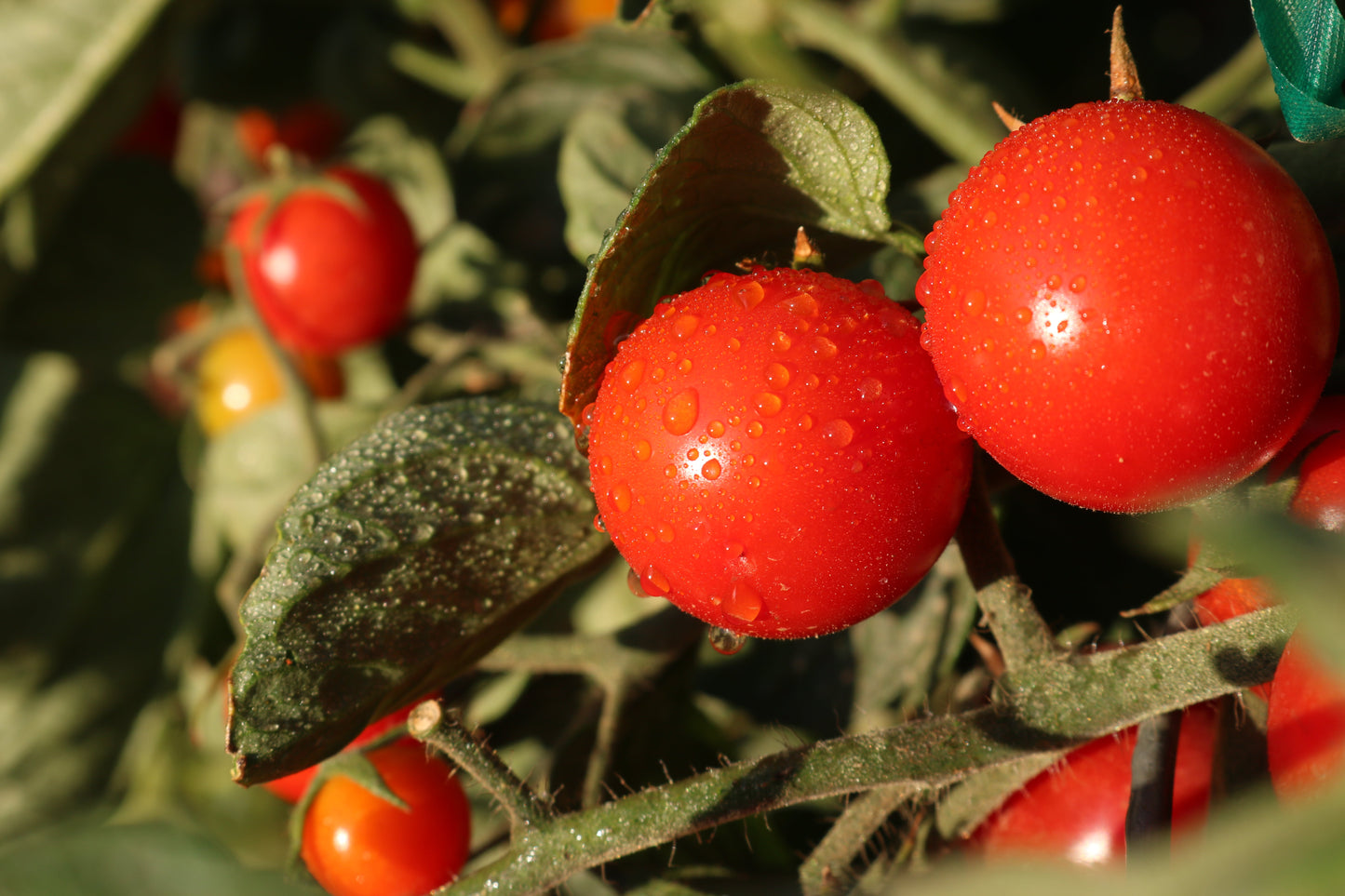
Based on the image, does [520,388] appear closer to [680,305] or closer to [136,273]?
[680,305]

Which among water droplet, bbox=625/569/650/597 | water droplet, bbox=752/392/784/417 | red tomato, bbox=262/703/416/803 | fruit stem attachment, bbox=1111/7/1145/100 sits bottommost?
red tomato, bbox=262/703/416/803

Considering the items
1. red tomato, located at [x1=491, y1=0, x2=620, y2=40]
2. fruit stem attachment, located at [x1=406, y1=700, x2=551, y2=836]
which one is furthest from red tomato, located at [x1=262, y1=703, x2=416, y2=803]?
red tomato, located at [x1=491, y1=0, x2=620, y2=40]

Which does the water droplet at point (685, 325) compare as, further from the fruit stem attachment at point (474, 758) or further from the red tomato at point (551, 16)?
the red tomato at point (551, 16)

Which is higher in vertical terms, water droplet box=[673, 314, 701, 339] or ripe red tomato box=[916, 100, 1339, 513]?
ripe red tomato box=[916, 100, 1339, 513]

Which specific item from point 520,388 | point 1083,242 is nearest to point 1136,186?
point 1083,242

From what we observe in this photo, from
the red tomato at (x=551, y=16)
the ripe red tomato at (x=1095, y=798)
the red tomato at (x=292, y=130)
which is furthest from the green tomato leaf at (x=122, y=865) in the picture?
the red tomato at (x=292, y=130)

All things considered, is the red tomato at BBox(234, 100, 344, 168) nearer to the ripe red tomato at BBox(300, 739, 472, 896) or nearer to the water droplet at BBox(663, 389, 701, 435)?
the ripe red tomato at BBox(300, 739, 472, 896)
